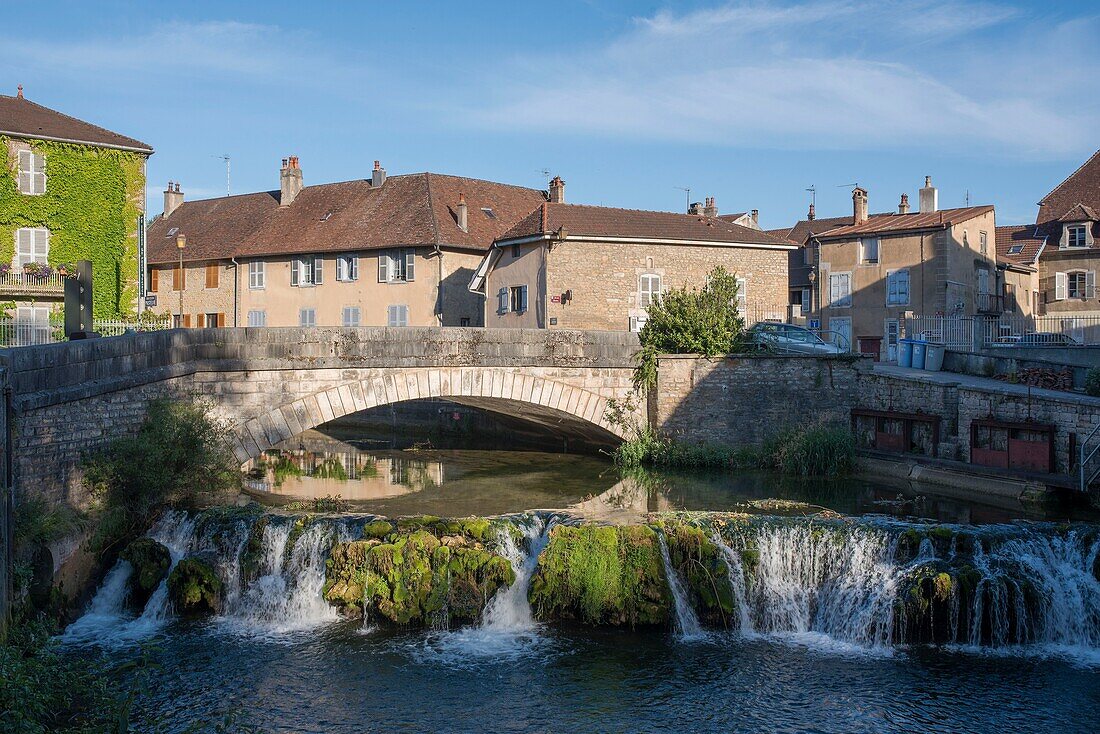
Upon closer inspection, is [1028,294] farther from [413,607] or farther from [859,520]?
[413,607]

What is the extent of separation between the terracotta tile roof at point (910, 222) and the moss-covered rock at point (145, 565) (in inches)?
1049

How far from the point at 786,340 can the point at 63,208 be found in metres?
19.2

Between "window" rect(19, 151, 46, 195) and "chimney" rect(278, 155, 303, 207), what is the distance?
13837mm

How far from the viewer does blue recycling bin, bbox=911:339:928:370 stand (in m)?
25.3

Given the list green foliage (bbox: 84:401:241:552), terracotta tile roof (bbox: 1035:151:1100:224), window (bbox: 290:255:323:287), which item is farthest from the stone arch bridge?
terracotta tile roof (bbox: 1035:151:1100:224)

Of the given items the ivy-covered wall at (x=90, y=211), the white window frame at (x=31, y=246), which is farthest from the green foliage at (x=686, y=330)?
the white window frame at (x=31, y=246)

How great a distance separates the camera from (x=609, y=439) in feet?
79.0

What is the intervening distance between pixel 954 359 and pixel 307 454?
53.9 ft

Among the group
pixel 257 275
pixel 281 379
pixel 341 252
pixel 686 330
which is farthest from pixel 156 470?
pixel 257 275

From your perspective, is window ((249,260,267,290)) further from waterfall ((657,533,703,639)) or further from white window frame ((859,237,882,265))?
waterfall ((657,533,703,639))

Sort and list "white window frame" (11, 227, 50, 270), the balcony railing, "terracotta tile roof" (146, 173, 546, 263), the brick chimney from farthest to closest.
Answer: "terracotta tile roof" (146, 173, 546, 263)
the brick chimney
"white window frame" (11, 227, 50, 270)
the balcony railing

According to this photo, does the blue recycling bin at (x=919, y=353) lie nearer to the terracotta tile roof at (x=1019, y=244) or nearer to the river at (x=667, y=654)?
the river at (x=667, y=654)

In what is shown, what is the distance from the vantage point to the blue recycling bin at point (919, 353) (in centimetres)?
2534

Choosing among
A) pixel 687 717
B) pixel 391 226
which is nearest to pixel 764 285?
pixel 391 226
